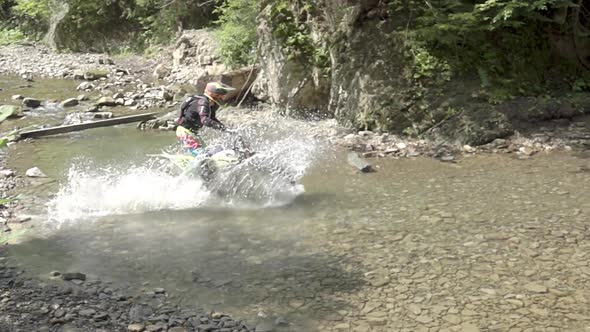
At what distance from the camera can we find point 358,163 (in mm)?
10961

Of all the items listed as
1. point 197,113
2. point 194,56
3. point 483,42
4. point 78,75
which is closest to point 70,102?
point 194,56

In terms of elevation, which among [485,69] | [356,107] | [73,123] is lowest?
[73,123]

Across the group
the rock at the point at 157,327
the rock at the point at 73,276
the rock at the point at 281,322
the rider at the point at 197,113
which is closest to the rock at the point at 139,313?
the rock at the point at 157,327

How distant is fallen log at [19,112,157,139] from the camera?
47.6 ft

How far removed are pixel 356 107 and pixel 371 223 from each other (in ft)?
17.8

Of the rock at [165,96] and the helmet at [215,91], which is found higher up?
the helmet at [215,91]

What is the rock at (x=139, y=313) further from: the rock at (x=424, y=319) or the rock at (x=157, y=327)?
the rock at (x=424, y=319)

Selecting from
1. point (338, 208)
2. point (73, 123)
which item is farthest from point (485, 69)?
point (73, 123)

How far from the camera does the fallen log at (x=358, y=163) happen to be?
10711 mm

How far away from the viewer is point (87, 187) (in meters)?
9.77

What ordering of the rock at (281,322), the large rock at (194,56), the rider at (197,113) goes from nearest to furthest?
the rock at (281,322)
the rider at (197,113)
the large rock at (194,56)

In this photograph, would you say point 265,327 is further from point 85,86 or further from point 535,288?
point 85,86

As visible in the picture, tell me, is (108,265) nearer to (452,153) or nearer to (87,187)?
(87,187)

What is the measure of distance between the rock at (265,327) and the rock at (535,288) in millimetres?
2672
